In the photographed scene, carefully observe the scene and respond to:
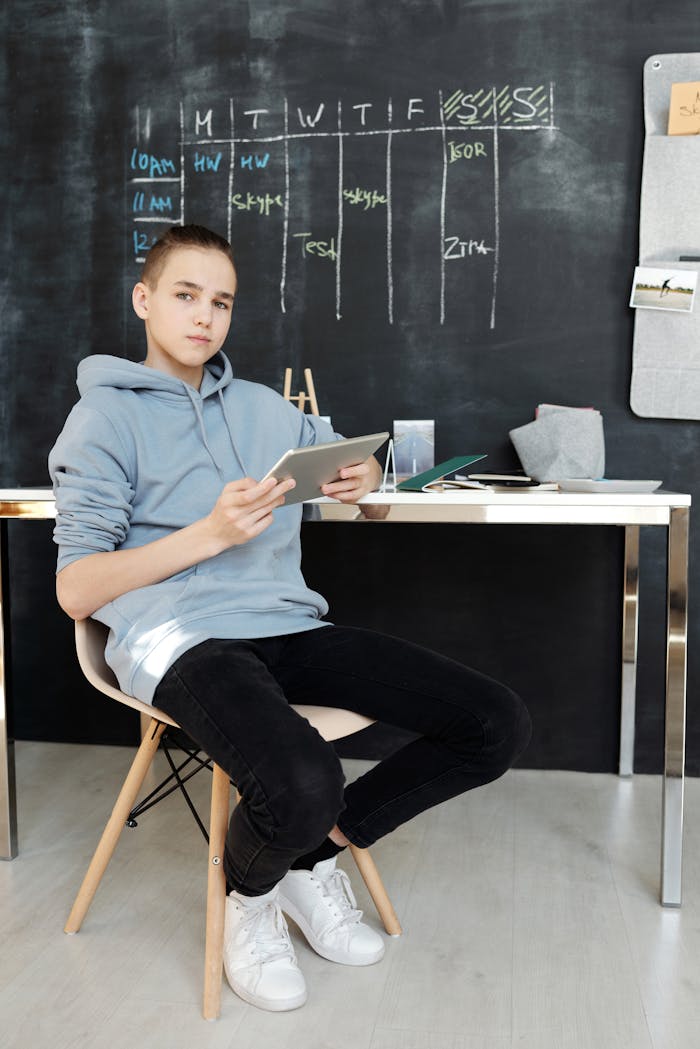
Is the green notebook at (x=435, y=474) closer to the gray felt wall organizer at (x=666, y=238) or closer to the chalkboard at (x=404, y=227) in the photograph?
the chalkboard at (x=404, y=227)

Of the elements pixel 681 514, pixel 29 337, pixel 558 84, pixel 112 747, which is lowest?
pixel 112 747

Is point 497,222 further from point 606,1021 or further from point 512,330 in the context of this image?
point 606,1021

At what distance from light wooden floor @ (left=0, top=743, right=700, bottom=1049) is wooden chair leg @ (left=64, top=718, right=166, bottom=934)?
0.14ft

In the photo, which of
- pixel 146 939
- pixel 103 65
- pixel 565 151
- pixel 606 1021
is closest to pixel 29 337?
pixel 103 65

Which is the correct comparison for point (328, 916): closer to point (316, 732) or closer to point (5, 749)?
point (316, 732)

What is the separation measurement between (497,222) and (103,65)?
3.60 feet

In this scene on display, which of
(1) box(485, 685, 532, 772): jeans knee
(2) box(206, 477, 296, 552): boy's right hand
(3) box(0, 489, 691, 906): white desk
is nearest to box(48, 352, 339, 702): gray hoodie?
(2) box(206, 477, 296, 552): boy's right hand

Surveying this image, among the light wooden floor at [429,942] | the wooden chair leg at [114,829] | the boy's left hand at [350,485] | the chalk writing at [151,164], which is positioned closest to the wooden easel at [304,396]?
the boy's left hand at [350,485]

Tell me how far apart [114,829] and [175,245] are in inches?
38.0

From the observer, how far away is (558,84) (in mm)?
2410

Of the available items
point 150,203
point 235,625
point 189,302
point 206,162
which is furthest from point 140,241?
point 235,625

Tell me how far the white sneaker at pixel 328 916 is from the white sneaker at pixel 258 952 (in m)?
0.09

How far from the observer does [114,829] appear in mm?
1655

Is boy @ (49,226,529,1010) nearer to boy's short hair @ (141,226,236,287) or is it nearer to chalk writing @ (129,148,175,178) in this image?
boy's short hair @ (141,226,236,287)
